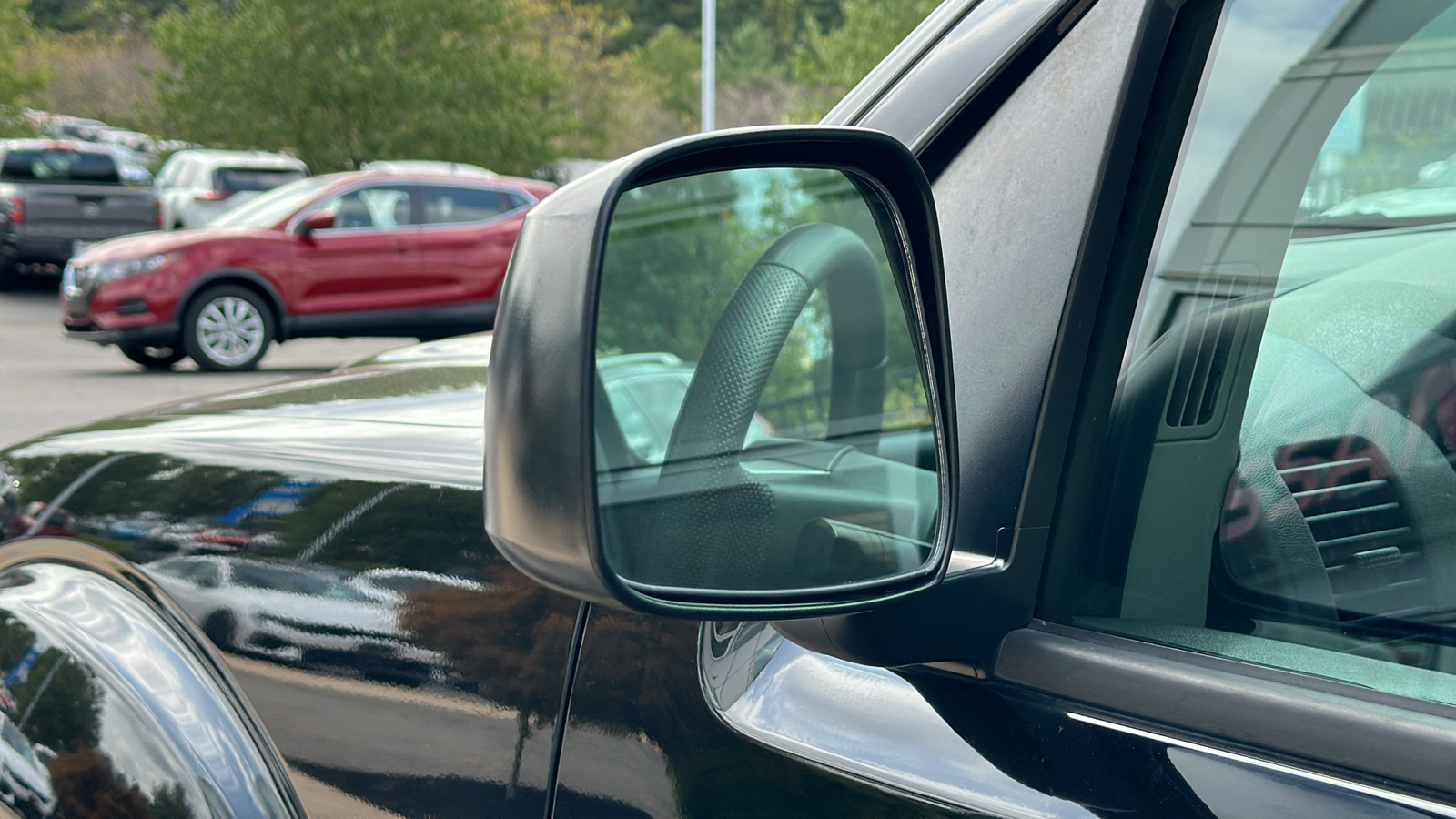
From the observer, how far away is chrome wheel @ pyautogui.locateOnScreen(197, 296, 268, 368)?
12000 millimetres

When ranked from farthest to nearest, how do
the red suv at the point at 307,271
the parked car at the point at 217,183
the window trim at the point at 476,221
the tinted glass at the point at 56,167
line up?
the parked car at the point at 217,183 < the tinted glass at the point at 56,167 < the window trim at the point at 476,221 < the red suv at the point at 307,271

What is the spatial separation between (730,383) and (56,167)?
70.8ft

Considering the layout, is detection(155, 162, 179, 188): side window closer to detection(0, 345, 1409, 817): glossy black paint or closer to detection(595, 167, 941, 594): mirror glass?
detection(0, 345, 1409, 817): glossy black paint

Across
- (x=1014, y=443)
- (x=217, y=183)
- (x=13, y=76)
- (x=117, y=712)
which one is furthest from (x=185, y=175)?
(x=1014, y=443)

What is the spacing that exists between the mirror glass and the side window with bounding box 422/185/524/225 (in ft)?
40.7

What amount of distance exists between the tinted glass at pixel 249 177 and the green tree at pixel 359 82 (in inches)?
114

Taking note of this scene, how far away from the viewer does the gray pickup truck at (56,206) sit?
61.6 feet

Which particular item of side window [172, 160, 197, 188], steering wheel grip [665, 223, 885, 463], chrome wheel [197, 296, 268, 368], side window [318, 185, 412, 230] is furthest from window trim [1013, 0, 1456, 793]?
side window [172, 160, 197, 188]

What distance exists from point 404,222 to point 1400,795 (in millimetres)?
12898

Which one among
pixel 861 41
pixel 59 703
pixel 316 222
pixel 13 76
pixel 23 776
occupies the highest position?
pixel 861 41

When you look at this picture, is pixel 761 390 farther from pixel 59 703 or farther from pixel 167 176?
pixel 167 176

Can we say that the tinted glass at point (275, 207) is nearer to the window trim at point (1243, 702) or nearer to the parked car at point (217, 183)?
the parked car at point (217, 183)

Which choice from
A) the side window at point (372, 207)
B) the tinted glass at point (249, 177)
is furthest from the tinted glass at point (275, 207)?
the tinted glass at point (249, 177)

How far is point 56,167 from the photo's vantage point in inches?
775
